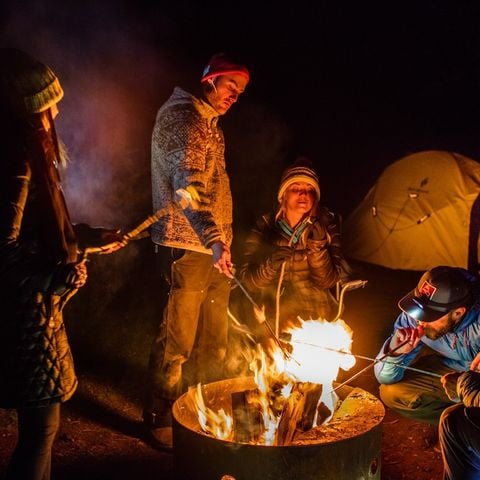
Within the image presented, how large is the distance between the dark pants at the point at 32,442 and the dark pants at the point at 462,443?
6.32ft

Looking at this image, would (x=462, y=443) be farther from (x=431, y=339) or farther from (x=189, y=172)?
(x=189, y=172)

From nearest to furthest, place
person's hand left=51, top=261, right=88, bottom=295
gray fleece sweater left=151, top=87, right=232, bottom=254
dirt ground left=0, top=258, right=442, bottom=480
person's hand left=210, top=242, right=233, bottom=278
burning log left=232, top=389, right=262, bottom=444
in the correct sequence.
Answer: person's hand left=51, top=261, right=88, bottom=295, burning log left=232, top=389, right=262, bottom=444, person's hand left=210, top=242, right=233, bottom=278, gray fleece sweater left=151, top=87, right=232, bottom=254, dirt ground left=0, top=258, right=442, bottom=480

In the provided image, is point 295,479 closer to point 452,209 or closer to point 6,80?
point 6,80

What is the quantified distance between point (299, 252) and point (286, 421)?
2180 millimetres

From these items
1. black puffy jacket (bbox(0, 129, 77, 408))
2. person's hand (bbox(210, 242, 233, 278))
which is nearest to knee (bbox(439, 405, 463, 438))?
person's hand (bbox(210, 242, 233, 278))

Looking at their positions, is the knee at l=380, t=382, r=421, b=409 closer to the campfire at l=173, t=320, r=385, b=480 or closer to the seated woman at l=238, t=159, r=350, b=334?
the campfire at l=173, t=320, r=385, b=480

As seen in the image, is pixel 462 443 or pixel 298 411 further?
pixel 298 411

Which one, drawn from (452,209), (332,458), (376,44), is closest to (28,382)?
(332,458)

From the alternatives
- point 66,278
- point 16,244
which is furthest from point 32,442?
point 16,244

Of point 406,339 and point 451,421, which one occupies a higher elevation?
point 406,339

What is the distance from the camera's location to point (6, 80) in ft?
7.80

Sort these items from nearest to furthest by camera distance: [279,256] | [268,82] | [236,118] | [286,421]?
[286,421] < [279,256] < [236,118] < [268,82]

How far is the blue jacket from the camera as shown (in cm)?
356

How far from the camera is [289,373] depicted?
3697 mm
